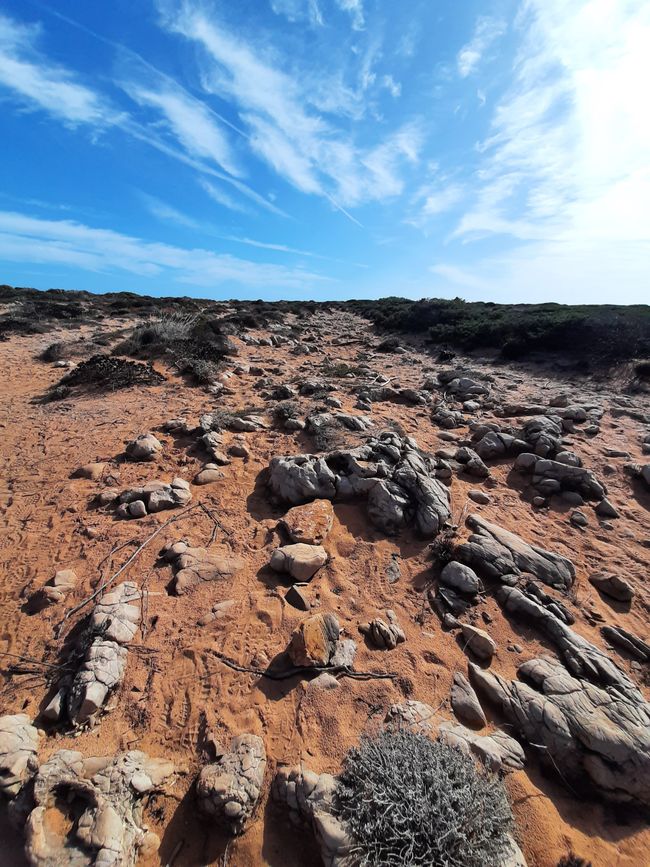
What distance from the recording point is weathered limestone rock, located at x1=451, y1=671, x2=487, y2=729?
304 cm

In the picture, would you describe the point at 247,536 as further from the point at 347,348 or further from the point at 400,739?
the point at 347,348

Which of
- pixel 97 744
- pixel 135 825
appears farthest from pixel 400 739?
pixel 97 744

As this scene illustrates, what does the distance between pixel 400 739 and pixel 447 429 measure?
21.0ft

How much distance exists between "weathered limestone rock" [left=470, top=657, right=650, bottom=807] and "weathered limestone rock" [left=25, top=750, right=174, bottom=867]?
273cm

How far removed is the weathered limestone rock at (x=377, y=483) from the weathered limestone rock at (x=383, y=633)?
140 centimetres

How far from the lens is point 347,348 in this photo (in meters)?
18.3

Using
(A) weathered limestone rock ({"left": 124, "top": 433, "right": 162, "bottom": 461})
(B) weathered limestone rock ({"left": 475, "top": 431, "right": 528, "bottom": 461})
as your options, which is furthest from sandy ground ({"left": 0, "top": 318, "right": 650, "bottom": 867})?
(B) weathered limestone rock ({"left": 475, "top": 431, "right": 528, "bottom": 461})

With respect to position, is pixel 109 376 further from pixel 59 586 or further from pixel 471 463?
pixel 471 463

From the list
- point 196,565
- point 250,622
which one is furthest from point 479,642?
point 196,565

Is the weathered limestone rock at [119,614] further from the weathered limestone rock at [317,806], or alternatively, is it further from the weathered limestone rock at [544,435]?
the weathered limestone rock at [544,435]

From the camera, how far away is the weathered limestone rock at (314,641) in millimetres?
3283

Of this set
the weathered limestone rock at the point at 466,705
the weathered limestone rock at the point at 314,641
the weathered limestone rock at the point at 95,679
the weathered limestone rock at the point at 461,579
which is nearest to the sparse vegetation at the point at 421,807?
the weathered limestone rock at the point at 466,705

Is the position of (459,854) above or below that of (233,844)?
above

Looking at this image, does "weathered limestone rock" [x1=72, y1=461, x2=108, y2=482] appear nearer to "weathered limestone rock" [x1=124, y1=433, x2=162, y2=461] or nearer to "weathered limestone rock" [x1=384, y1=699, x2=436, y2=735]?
"weathered limestone rock" [x1=124, y1=433, x2=162, y2=461]
